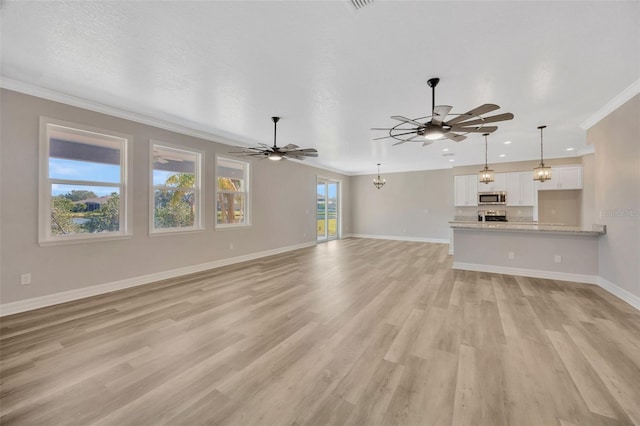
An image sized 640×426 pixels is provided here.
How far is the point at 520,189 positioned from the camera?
765cm

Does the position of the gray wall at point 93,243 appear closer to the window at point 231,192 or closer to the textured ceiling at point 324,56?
the window at point 231,192

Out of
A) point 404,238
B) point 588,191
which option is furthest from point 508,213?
point 404,238

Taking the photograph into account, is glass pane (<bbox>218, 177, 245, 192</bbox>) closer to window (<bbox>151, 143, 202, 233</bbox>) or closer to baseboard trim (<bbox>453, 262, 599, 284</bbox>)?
window (<bbox>151, 143, 202, 233</bbox>)

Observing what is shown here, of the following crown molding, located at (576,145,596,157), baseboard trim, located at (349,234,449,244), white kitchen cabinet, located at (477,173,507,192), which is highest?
crown molding, located at (576,145,596,157)

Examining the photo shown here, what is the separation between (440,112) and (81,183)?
4.85 meters

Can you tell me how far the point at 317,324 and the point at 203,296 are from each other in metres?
1.89

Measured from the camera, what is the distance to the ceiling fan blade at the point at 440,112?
8.32 feet

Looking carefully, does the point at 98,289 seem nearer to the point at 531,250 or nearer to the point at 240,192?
the point at 240,192

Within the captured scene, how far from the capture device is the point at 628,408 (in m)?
1.62

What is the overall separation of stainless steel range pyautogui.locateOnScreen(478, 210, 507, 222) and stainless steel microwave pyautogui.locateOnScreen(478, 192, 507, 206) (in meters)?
0.29

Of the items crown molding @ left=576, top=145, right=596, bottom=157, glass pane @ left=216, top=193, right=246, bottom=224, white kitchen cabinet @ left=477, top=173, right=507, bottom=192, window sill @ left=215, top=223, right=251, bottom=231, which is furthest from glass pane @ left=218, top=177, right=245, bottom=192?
crown molding @ left=576, top=145, right=596, bottom=157

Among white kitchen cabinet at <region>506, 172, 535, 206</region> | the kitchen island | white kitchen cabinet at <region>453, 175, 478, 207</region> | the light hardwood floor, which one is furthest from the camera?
white kitchen cabinet at <region>453, 175, 478, 207</region>

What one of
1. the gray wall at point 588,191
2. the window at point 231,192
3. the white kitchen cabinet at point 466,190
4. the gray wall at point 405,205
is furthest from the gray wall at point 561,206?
the window at point 231,192

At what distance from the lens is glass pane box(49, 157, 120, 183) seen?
3451mm
